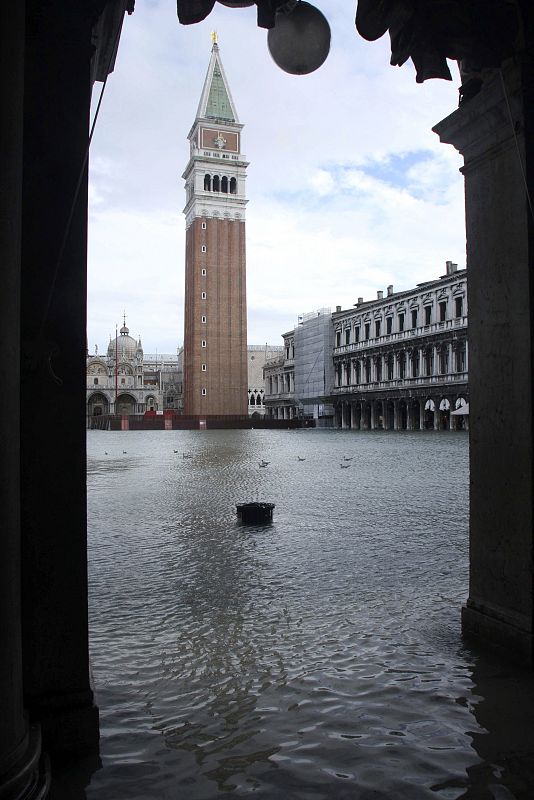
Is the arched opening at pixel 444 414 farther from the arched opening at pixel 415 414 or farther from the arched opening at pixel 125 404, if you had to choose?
the arched opening at pixel 125 404

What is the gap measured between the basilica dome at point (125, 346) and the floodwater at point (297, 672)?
350ft

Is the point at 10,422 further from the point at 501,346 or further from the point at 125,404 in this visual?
the point at 125,404

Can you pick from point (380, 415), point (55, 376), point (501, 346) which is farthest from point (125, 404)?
point (55, 376)

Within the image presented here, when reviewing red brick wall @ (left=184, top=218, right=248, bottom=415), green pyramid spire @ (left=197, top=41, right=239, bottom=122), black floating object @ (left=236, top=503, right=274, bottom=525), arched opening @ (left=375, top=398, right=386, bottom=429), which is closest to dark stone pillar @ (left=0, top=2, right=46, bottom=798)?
black floating object @ (left=236, top=503, right=274, bottom=525)

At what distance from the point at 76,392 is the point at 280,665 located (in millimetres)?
2062

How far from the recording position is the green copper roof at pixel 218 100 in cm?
9038

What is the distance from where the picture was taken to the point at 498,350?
3771 millimetres

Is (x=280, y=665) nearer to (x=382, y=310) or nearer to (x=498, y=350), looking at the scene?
(x=498, y=350)

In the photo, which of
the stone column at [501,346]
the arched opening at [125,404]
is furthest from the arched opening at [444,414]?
the arched opening at [125,404]

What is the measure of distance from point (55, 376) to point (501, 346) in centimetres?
247

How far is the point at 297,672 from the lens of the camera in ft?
11.9

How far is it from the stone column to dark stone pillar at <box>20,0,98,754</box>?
2.26m

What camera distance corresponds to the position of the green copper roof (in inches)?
3558

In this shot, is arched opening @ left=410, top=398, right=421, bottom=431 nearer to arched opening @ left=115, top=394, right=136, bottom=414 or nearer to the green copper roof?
the green copper roof
